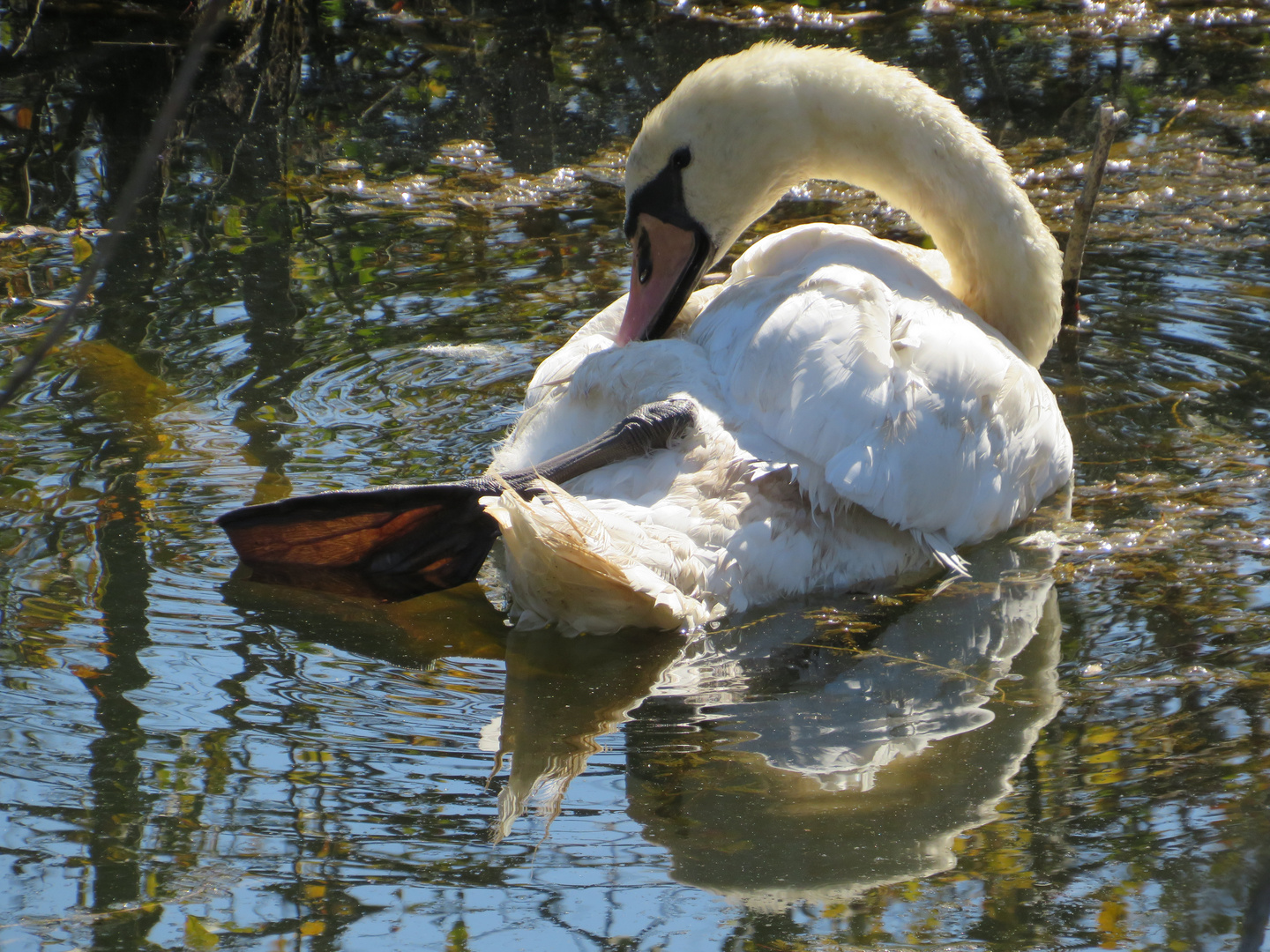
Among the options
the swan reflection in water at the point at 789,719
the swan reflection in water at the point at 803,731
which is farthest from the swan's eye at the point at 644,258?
the swan reflection in water at the point at 803,731

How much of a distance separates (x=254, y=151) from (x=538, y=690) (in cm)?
568

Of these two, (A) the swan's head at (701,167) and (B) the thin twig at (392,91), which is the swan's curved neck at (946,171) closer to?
(A) the swan's head at (701,167)

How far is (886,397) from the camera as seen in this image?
3.56 meters

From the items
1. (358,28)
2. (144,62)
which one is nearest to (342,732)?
(144,62)

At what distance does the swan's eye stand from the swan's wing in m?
0.53

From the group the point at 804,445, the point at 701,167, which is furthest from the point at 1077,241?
the point at 804,445

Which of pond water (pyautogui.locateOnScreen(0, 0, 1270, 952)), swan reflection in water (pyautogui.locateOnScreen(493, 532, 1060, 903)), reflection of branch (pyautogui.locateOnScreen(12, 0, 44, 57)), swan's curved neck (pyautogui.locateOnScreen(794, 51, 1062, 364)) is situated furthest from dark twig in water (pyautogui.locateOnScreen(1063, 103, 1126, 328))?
reflection of branch (pyautogui.locateOnScreen(12, 0, 44, 57))

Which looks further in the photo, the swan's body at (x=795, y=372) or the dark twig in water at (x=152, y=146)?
the swan's body at (x=795, y=372)

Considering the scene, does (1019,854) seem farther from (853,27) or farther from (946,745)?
(853,27)

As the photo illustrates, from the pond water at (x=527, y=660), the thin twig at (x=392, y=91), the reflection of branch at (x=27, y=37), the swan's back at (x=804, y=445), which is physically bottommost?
the pond water at (x=527, y=660)

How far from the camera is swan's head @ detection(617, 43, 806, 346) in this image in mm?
4547

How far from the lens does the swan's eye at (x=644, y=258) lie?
184 inches

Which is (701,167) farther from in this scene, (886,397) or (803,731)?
(803,731)

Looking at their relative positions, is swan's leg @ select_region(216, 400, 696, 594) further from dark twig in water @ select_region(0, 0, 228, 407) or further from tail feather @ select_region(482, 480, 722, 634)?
dark twig in water @ select_region(0, 0, 228, 407)
